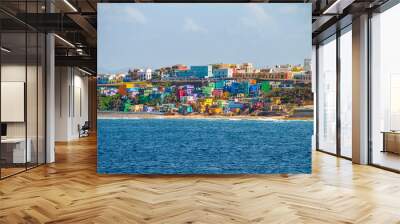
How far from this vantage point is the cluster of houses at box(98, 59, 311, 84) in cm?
727

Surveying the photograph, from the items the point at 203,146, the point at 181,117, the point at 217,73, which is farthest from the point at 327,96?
the point at 181,117

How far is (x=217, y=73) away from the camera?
7270 mm

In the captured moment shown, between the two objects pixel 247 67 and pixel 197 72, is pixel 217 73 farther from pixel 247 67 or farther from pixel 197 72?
pixel 247 67

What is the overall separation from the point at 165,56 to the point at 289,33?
2.26 metres

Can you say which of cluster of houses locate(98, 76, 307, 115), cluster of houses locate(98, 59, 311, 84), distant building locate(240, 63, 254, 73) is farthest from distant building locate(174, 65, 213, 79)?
distant building locate(240, 63, 254, 73)

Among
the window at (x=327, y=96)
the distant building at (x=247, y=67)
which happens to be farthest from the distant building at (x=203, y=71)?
the window at (x=327, y=96)

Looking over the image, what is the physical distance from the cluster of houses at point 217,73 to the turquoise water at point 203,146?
0.77 metres

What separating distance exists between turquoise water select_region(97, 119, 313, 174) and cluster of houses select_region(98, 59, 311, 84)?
2.52ft

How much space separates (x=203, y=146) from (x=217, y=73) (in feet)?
4.32

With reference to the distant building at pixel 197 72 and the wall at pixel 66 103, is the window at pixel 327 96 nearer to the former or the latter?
the distant building at pixel 197 72

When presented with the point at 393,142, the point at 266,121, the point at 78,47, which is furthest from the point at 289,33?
the point at 78,47

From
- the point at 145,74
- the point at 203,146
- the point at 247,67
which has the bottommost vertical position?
the point at 203,146

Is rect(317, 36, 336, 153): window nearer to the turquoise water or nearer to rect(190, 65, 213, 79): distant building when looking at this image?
the turquoise water

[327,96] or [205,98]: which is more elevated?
[327,96]
